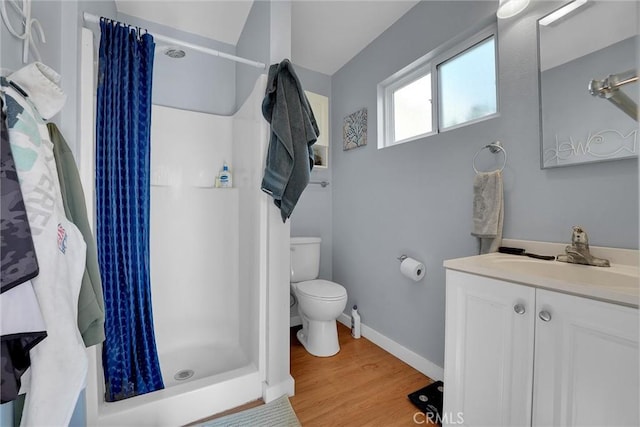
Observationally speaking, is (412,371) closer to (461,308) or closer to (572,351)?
(461,308)

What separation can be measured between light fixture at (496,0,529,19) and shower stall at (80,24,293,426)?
120 cm

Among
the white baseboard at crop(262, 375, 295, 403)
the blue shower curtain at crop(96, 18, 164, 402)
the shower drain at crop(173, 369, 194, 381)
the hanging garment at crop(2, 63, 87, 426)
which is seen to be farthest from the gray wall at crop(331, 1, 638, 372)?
the hanging garment at crop(2, 63, 87, 426)

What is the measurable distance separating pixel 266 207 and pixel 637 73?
1421 mm

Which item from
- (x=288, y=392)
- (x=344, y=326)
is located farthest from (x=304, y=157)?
(x=344, y=326)

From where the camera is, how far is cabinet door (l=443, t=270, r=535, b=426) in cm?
87

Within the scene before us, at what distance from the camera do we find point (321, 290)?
1.95 m

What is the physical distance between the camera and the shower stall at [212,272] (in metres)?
1.40

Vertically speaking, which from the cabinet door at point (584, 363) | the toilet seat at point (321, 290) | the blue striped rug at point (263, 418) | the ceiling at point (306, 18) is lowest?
the blue striped rug at point (263, 418)

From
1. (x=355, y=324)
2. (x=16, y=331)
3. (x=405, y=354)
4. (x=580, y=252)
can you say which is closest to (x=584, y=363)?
(x=580, y=252)

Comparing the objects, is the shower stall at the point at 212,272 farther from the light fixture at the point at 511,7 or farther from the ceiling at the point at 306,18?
the light fixture at the point at 511,7

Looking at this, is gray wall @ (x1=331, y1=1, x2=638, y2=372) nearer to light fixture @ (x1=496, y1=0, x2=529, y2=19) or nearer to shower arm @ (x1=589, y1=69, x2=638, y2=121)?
light fixture @ (x1=496, y1=0, x2=529, y2=19)

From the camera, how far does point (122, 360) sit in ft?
4.48

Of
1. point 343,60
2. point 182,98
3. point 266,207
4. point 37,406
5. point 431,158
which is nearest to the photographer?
point 37,406

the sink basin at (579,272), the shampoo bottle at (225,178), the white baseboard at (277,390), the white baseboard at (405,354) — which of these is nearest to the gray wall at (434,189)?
the white baseboard at (405,354)
